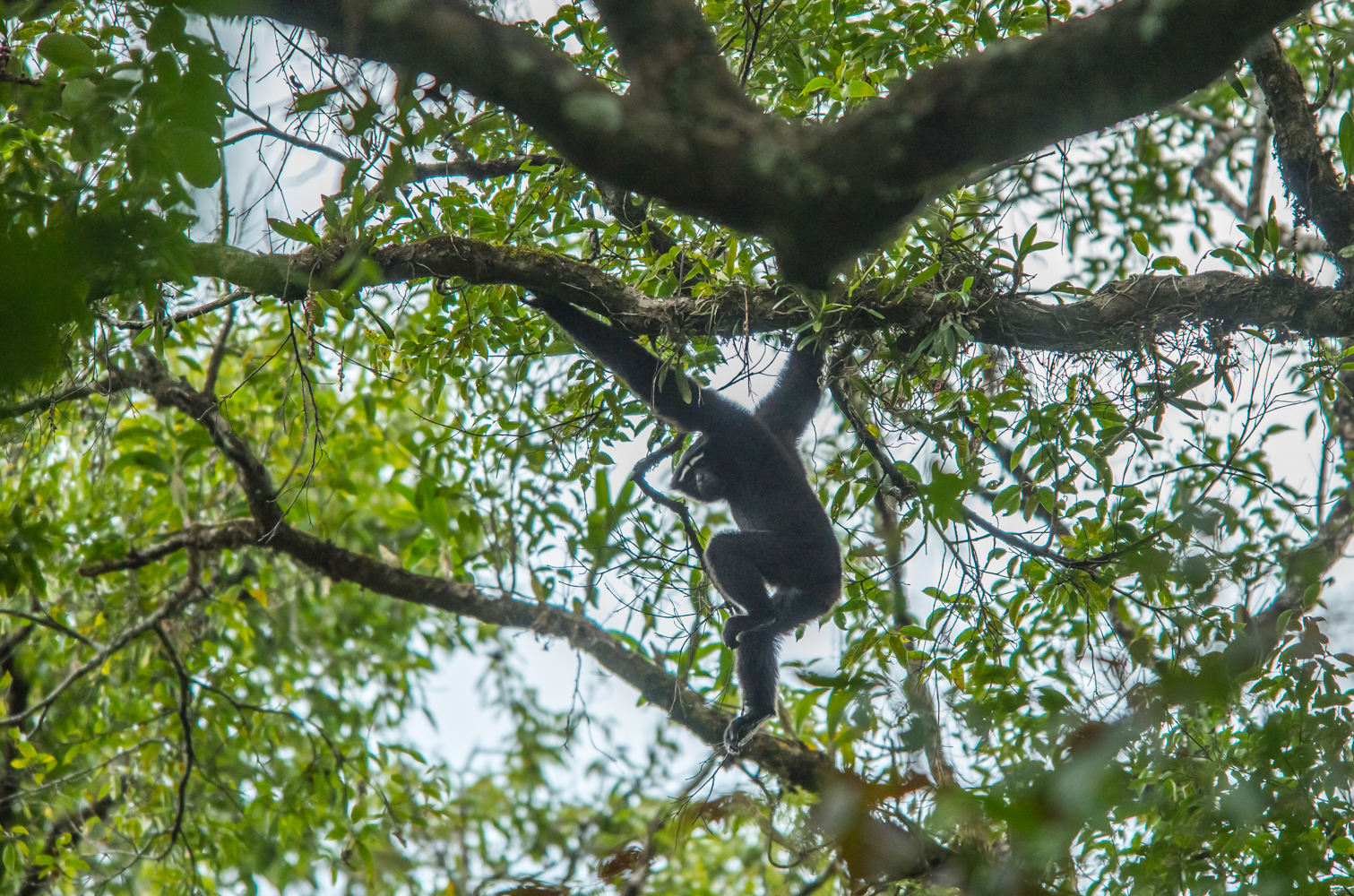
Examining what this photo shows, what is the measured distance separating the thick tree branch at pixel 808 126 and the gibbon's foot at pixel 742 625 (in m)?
3.40

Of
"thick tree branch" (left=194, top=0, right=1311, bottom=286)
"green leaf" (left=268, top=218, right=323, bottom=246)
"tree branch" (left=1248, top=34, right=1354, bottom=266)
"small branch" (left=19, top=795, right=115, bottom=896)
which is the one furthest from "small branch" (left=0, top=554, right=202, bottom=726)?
"tree branch" (left=1248, top=34, right=1354, bottom=266)

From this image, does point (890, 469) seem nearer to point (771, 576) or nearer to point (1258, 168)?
point (771, 576)

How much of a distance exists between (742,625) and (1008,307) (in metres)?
2.39

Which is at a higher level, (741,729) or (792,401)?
(792,401)

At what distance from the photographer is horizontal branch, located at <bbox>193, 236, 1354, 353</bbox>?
4.00 metres

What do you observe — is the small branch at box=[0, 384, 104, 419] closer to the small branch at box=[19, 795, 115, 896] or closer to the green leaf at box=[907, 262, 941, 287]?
the small branch at box=[19, 795, 115, 896]

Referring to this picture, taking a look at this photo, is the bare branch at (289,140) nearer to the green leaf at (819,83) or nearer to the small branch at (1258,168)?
the green leaf at (819,83)

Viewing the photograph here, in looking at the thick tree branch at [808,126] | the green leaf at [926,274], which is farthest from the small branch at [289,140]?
the green leaf at [926,274]

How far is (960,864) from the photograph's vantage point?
1.38 meters

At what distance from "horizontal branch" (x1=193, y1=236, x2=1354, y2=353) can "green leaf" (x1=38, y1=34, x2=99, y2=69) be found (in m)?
1.26

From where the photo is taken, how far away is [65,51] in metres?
2.94

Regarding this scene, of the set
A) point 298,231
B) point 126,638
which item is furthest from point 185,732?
point 298,231

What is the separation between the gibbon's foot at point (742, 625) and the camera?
5.32 m

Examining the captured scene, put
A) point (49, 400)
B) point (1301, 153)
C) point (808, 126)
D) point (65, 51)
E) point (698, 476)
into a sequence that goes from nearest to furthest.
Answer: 1. point (808, 126)
2. point (65, 51)
3. point (49, 400)
4. point (1301, 153)
5. point (698, 476)
